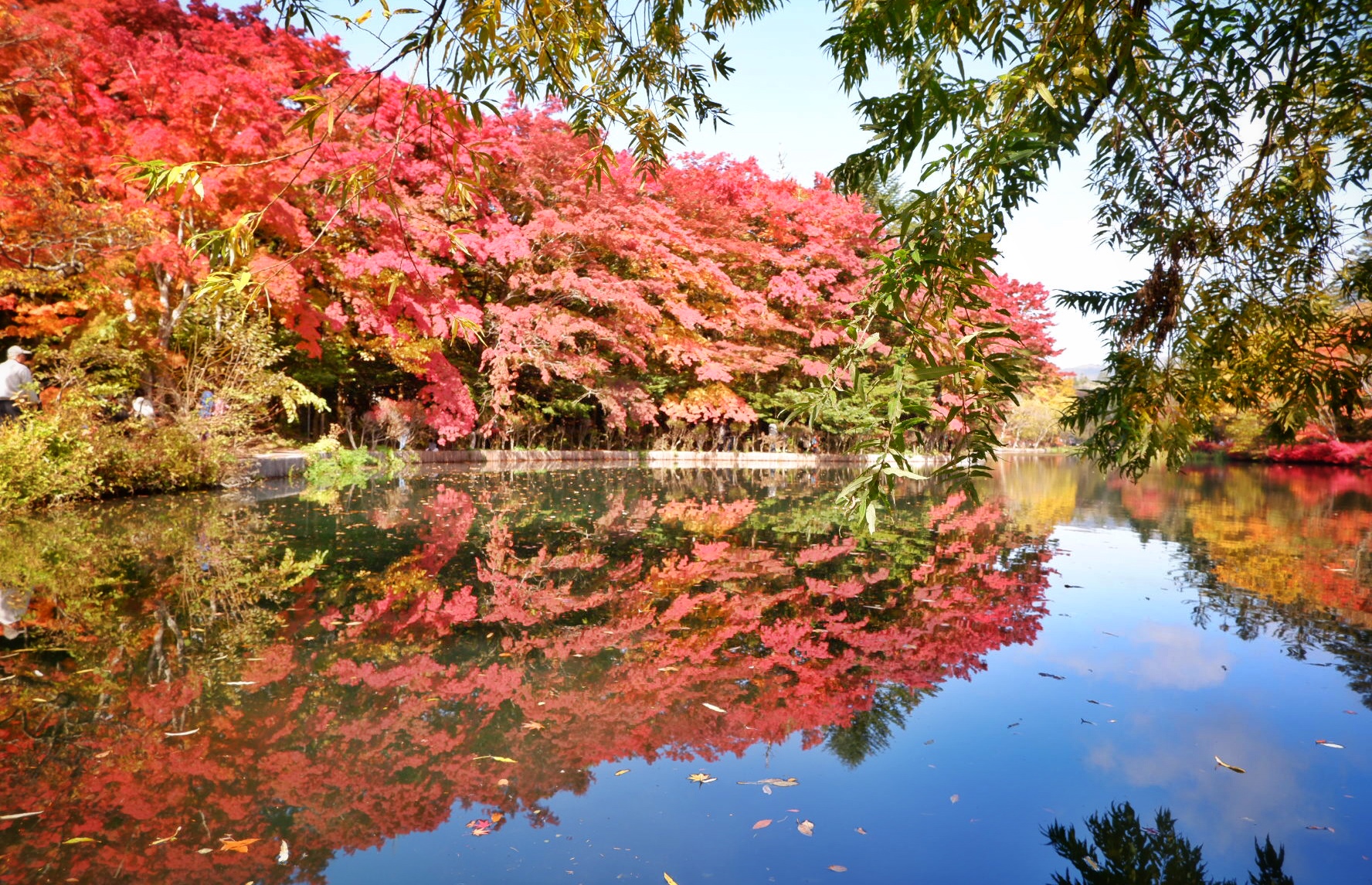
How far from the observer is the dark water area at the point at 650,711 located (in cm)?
195

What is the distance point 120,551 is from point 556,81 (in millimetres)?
5071

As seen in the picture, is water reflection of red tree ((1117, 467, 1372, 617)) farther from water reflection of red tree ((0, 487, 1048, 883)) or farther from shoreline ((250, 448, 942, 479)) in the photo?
shoreline ((250, 448, 942, 479))

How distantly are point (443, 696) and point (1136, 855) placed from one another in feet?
7.45

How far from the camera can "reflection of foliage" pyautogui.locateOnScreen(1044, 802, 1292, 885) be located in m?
1.83

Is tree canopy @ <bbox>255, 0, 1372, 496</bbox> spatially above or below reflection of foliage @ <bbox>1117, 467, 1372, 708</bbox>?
above

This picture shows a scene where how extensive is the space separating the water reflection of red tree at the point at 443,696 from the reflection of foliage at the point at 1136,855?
2.77 ft

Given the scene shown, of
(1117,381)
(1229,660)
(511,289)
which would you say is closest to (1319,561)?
(1229,660)

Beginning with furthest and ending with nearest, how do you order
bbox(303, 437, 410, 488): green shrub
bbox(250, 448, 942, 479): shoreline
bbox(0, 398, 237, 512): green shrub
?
bbox(250, 448, 942, 479): shoreline, bbox(303, 437, 410, 488): green shrub, bbox(0, 398, 237, 512): green shrub

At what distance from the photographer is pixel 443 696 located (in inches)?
114

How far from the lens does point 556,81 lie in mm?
2271

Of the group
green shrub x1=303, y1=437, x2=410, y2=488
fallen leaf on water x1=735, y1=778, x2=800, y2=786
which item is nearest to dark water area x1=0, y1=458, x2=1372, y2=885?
fallen leaf on water x1=735, y1=778, x2=800, y2=786

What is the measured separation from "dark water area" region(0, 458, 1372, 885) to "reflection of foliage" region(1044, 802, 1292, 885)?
0.15 feet

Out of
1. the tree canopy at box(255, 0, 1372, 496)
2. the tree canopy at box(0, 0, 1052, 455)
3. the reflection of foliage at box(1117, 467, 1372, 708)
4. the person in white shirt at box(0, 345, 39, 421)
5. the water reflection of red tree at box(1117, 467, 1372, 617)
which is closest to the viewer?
the tree canopy at box(255, 0, 1372, 496)

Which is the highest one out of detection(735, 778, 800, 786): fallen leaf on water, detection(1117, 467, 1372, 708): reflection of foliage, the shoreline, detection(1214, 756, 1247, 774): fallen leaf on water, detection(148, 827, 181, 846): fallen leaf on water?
the shoreline
